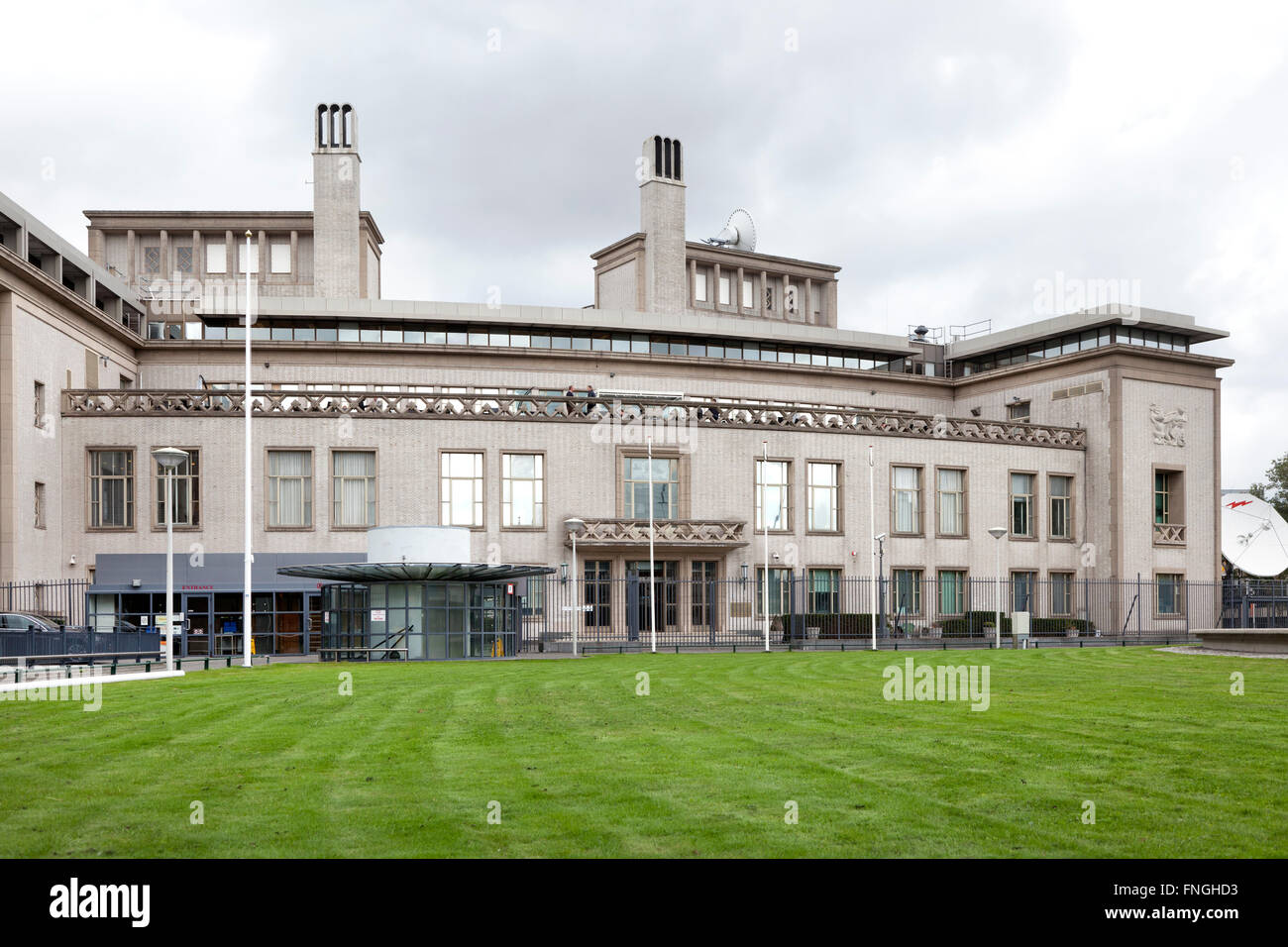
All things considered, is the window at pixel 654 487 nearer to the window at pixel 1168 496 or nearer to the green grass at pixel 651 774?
the window at pixel 1168 496

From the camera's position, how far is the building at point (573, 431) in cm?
4897

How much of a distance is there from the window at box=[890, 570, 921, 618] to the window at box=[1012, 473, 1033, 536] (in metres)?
6.58

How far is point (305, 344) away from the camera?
58.2 metres

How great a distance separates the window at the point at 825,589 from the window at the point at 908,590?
2.51m

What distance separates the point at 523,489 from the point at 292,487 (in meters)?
9.53

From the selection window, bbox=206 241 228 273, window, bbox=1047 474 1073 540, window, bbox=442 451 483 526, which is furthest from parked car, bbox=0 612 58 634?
window, bbox=1047 474 1073 540

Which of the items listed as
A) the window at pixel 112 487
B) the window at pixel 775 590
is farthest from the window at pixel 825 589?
the window at pixel 112 487

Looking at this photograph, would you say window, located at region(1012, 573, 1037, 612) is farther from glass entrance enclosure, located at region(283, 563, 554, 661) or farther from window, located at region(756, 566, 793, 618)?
glass entrance enclosure, located at region(283, 563, 554, 661)

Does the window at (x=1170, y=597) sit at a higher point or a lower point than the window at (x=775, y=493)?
lower

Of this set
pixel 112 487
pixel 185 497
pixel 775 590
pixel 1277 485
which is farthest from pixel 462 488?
pixel 1277 485

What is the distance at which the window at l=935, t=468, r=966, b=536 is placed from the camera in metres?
59.1

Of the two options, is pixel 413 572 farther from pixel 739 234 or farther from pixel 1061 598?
pixel 739 234

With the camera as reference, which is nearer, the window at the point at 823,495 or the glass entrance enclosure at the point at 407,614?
the glass entrance enclosure at the point at 407,614

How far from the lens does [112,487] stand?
4953 cm
